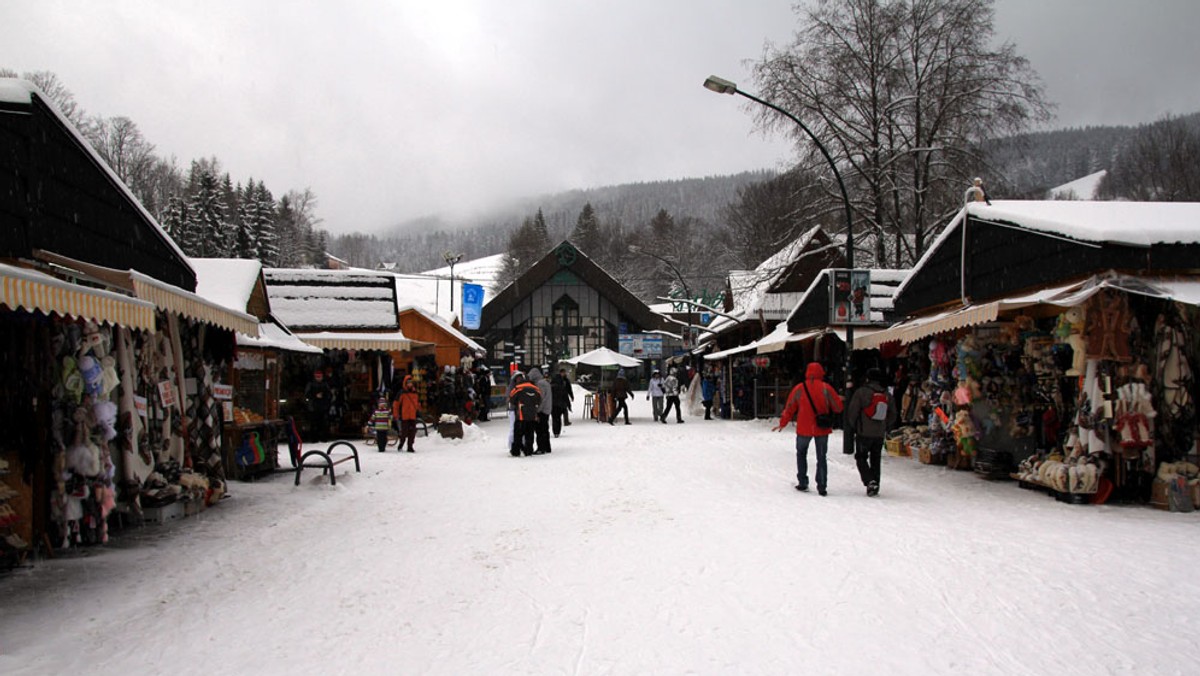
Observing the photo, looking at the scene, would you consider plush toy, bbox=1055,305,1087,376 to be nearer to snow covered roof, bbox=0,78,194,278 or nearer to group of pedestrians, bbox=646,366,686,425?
snow covered roof, bbox=0,78,194,278

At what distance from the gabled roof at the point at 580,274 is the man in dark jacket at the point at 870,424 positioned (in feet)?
138

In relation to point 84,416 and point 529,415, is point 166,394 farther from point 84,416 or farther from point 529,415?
point 529,415

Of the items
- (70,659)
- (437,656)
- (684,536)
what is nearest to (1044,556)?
(684,536)

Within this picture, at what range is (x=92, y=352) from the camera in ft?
22.6

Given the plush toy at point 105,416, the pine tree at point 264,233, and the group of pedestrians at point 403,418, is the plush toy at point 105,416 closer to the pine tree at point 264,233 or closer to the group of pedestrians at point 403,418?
the group of pedestrians at point 403,418

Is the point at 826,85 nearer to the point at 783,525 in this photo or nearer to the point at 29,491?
the point at 783,525

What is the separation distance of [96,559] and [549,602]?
4118mm

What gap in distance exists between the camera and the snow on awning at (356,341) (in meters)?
18.5

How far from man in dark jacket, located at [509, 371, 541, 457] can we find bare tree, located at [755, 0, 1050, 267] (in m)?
14.3

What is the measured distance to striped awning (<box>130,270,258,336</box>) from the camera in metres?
6.68

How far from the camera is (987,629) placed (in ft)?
15.0

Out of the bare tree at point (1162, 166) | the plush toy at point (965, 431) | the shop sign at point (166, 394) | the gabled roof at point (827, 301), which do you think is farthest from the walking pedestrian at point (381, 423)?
the bare tree at point (1162, 166)

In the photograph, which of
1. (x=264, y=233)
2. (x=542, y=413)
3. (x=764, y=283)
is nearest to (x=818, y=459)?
(x=542, y=413)

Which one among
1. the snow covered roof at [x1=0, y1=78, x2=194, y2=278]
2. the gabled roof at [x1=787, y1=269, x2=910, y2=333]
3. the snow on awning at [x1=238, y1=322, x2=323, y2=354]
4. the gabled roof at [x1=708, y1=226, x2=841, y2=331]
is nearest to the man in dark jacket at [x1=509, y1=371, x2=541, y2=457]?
the snow on awning at [x1=238, y1=322, x2=323, y2=354]
